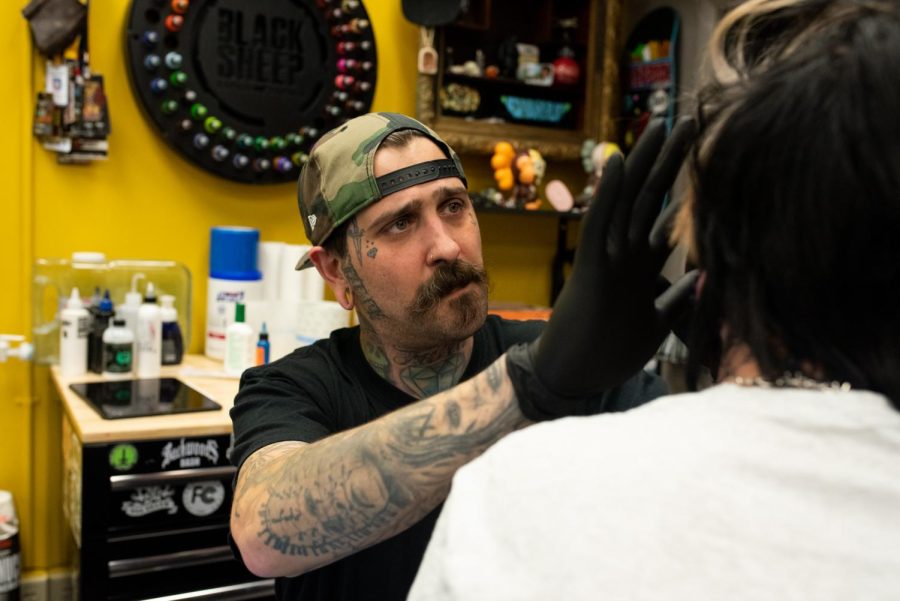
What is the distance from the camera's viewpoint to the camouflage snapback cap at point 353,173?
1427 mm

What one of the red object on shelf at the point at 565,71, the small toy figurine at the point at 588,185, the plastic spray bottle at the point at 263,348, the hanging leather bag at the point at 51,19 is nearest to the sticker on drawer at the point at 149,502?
the plastic spray bottle at the point at 263,348

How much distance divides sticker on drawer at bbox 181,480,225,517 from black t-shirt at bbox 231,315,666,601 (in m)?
0.77

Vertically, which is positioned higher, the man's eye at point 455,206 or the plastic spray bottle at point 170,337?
the man's eye at point 455,206

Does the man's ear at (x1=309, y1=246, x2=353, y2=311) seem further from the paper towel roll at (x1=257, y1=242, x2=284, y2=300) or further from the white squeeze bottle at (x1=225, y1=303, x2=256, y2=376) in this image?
the paper towel roll at (x1=257, y1=242, x2=284, y2=300)

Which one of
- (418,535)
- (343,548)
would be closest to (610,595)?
(343,548)

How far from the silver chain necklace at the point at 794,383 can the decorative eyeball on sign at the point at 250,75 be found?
96.4 inches

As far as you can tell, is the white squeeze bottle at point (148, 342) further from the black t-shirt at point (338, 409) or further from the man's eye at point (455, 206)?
the man's eye at point (455, 206)

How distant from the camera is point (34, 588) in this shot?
106 inches

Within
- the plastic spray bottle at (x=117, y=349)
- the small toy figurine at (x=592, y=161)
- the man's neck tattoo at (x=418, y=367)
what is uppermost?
the small toy figurine at (x=592, y=161)

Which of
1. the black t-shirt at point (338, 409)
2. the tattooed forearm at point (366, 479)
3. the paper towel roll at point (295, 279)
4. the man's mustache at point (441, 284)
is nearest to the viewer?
the tattooed forearm at point (366, 479)

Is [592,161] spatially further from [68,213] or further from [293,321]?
[68,213]

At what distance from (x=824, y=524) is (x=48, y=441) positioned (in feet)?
8.77

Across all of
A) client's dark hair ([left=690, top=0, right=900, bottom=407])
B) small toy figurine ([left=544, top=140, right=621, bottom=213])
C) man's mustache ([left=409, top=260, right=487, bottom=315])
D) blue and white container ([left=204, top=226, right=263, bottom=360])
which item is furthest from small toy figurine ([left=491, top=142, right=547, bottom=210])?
client's dark hair ([left=690, top=0, right=900, bottom=407])

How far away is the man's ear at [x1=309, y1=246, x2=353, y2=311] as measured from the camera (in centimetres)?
155
